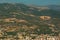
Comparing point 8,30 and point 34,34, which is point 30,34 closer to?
point 34,34

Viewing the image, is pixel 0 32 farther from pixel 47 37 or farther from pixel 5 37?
pixel 47 37

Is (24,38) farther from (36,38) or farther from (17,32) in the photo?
(17,32)

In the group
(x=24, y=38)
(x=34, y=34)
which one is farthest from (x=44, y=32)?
(x=24, y=38)

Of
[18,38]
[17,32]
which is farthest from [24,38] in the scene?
[17,32]

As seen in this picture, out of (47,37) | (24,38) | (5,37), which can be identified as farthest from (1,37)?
(47,37)

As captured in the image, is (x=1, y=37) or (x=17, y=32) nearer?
(x=1, y=37)

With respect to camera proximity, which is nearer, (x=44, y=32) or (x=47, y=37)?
(x=47, y=37)

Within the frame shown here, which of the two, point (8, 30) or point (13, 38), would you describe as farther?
point (8, 30)
